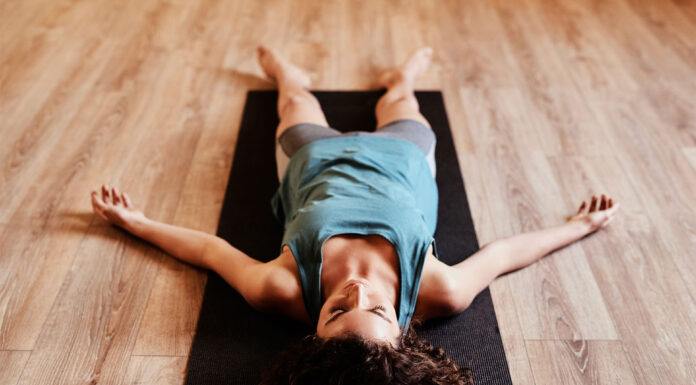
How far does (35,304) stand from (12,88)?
3.82 ft

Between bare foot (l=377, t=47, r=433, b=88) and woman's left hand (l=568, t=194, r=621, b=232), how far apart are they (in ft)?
2.56

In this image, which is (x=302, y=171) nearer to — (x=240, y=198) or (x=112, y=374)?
(x=240, y=198)

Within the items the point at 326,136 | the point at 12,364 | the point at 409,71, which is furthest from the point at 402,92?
the point at 12,364

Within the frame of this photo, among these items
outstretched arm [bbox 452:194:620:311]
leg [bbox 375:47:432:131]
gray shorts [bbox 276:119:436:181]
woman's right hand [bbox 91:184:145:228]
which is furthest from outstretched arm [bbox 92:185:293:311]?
leg [bbox 375:47:432:131]

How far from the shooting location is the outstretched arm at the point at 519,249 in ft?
4.42

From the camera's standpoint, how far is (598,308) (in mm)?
1390

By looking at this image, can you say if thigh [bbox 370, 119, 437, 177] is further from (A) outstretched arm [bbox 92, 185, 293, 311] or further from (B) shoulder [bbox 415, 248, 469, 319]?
(A) outstretched arm [bbox 92, 185, 293, 311]

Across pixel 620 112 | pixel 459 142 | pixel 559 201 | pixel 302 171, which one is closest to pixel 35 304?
pixel 302 171

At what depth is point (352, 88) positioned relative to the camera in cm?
217

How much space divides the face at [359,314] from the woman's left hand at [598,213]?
735 millimetres

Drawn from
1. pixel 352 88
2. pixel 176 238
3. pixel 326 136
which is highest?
pixel 326 136

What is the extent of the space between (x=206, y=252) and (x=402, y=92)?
37.0 inches

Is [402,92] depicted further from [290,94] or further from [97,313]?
[97,313]

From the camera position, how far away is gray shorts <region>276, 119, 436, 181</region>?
1597mm
